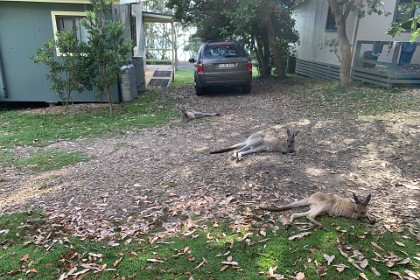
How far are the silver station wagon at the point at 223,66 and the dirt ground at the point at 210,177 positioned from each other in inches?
152

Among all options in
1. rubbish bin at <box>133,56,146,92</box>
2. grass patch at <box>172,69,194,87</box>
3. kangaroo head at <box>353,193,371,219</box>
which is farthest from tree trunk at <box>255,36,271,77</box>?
kangaroo head at <box>353,193,371,219</box>

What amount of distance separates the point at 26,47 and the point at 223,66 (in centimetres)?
617

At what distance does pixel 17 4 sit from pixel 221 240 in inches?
397

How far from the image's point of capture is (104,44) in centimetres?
914

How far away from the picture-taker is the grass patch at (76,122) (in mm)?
7762

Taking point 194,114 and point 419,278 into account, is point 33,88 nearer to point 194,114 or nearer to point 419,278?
point 194,114

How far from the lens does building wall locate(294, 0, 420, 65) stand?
466 inches

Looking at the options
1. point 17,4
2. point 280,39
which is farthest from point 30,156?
point 280,39

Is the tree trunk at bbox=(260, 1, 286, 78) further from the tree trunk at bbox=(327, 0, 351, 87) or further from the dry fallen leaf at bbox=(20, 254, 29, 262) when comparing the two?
the dry fallen leaf at bbox=(20, 254, 29, 262)

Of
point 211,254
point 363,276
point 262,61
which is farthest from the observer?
point 262,61

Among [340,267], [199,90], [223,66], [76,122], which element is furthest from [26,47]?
[340,267]

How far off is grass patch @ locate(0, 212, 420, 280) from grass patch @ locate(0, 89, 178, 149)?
3915 mm

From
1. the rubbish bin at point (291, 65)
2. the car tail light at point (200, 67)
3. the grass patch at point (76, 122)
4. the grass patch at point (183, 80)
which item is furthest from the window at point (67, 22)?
the rubbish bin at point (291, 65)

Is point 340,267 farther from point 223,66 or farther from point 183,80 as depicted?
point 183,80
